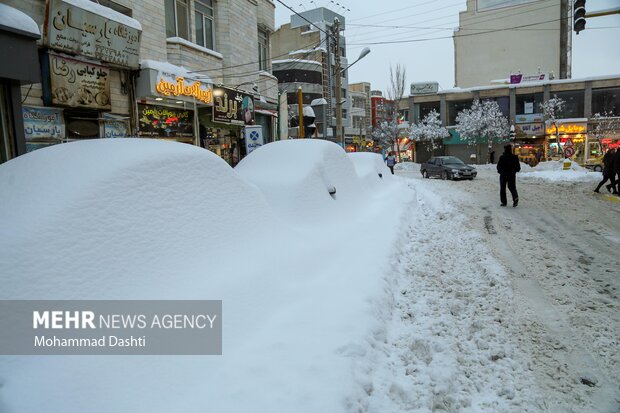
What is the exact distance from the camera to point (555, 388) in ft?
10.4

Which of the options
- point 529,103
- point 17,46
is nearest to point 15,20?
point 17,46

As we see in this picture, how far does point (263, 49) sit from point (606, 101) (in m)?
39.0

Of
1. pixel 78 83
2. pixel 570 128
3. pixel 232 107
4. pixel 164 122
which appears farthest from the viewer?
pixel 570 128

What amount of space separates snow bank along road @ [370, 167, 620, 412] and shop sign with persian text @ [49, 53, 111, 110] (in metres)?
7.86

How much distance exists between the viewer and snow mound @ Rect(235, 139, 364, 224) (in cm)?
613

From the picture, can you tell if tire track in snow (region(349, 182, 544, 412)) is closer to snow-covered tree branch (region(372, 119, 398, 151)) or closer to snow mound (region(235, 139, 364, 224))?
snow mound (region(235, 139, 364, 224))

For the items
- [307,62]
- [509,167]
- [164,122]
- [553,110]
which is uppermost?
[307,62]

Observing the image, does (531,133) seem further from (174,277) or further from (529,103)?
(174,277)

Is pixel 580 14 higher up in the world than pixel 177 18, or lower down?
lower down

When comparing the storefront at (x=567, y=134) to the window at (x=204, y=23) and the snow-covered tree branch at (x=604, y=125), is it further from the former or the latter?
the window at (x=204, y=23)

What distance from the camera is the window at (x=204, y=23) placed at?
14.6m

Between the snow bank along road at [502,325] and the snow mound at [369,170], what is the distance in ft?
10.6

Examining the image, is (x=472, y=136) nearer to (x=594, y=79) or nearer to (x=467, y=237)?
(x=594, y=79)

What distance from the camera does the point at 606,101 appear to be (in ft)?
134
